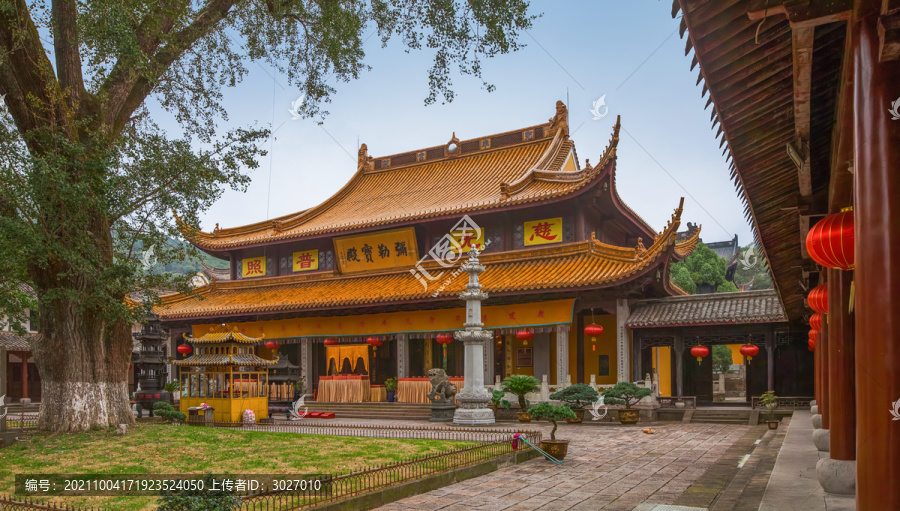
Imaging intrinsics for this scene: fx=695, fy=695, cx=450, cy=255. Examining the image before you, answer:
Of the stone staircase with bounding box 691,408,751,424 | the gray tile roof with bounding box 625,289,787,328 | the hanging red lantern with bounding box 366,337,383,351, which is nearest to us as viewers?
the stone staircase with bounding box 691,408,751,424

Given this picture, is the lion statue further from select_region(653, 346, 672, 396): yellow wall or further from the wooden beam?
the wooden beam

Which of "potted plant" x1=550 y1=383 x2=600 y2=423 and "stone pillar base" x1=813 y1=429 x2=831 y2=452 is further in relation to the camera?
"potted plant" x1=550 y1=383 x2=600 y2=423

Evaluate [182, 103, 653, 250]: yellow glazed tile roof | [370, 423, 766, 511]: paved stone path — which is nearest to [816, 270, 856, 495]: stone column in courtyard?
[370, 423, 766, 511]: paved stone path

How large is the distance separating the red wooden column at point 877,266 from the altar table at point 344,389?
2101 cm

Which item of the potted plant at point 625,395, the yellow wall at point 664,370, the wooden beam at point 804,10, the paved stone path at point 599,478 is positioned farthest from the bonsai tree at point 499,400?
the wooden beam at point 804,10

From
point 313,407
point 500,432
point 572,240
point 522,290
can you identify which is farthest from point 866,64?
point 313,407

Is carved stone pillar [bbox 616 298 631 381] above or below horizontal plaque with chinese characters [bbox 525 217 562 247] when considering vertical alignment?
below

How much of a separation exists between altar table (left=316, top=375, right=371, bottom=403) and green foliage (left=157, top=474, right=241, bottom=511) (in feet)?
59.5

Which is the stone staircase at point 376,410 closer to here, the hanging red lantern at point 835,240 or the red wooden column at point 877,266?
the hanging red lantern at point 835,240

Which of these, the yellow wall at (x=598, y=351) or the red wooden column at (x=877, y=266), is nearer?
the red wooden column at (x=877, y=266)

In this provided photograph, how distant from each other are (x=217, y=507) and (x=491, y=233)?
1914 centimetres

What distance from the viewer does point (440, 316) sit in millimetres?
22781

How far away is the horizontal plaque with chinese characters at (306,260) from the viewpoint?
1096 inches

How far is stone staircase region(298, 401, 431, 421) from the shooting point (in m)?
20.9
